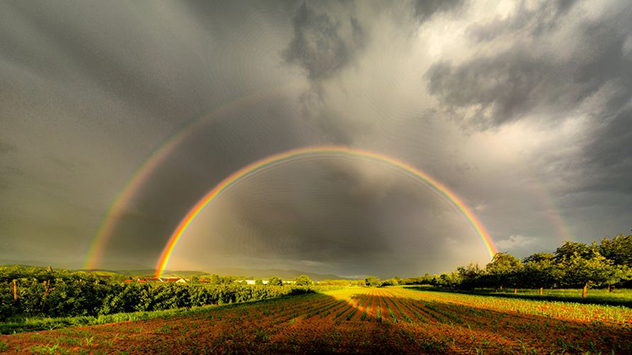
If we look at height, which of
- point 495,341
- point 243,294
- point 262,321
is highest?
point 495,341

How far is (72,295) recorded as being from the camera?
26.6m

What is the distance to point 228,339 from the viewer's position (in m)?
17.2

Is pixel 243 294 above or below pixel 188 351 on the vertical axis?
below

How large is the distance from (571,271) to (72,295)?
80.3m

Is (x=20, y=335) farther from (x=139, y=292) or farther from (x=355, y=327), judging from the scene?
(x=355, y=327)

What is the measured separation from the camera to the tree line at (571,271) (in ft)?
157

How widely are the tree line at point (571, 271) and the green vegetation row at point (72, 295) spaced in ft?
240

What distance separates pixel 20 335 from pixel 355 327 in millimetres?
23892

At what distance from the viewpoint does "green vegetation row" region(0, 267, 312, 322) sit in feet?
82.2

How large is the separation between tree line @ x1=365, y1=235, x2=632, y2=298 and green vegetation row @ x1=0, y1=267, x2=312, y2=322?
2884 inches

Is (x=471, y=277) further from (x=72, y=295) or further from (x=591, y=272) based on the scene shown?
(x=72, y=295)

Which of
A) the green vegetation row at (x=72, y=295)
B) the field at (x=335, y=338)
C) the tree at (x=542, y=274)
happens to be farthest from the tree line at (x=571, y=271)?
the green vegetation row at (x=72, y=295)

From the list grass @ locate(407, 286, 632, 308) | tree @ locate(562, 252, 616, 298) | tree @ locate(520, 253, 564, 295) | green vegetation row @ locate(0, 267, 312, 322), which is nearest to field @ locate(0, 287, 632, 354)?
green vegetation row @ locate(0, 267, 312, 322)

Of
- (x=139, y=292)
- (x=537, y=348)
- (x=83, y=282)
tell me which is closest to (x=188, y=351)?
(x=537, y=348)
